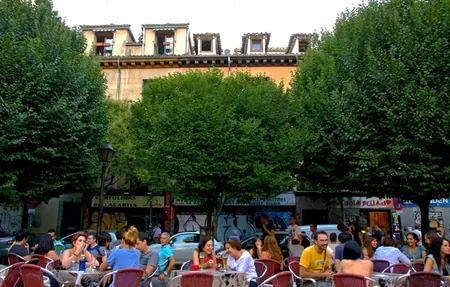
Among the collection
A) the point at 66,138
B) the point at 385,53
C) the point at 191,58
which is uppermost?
the point at 191,58

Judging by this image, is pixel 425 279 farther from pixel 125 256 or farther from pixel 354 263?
pixel 125 256

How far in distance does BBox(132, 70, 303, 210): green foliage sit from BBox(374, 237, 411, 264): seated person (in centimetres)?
646

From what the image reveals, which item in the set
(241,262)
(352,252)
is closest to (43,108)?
(241,262)

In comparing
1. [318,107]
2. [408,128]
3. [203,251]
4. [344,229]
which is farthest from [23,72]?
[408,128]

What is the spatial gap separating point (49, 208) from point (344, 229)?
69.7 ft

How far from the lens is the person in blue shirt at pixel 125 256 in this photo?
597 centimetres

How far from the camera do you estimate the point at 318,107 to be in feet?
45.7

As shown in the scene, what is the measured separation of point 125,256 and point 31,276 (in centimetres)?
138

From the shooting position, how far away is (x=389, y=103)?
1159cm

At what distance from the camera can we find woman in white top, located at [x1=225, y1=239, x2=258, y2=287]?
6.39 m

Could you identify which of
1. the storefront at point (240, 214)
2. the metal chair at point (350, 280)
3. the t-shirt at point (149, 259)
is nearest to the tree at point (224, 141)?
the storefront at point (240, 214)

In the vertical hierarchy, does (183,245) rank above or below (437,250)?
below

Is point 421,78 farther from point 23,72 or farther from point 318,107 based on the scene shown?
point 23,72

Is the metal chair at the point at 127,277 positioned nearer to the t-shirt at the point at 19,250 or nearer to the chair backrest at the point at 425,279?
the t-shirt at the point at 19,250
